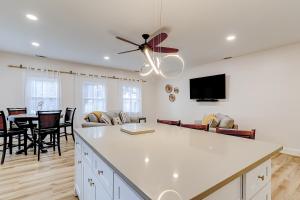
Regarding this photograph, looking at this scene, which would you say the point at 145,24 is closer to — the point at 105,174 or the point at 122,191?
the point at 105,174

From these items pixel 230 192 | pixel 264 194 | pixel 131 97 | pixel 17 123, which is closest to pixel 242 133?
pixel 264 194

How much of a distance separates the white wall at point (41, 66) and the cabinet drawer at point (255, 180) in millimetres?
5551

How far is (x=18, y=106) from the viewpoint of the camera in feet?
15.4

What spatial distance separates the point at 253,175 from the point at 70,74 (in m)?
5.73

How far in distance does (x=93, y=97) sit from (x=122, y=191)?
5476 millimetres

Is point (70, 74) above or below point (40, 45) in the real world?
below

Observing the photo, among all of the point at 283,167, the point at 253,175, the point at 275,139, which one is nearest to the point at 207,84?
the point at 275,139

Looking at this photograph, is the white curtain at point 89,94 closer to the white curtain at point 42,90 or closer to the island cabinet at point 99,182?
the white curtain at point 42,90

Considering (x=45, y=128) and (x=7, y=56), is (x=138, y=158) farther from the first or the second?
(x=7, y=56)

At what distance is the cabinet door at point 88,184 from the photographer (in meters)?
1.40

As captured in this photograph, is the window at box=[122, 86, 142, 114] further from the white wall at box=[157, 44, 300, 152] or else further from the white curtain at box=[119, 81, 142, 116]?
the white wall at box=[157, 44, 300, 152]

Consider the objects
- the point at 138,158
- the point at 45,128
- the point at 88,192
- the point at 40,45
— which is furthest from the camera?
the point at 40,45

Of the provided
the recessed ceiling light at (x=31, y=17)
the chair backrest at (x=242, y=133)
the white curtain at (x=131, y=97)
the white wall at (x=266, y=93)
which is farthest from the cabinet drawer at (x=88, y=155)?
the white curtain at (x=131, y=97)

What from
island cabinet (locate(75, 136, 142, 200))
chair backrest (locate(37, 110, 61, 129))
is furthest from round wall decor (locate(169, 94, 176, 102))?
island cabinet (locate(75, 136, 142, 200))
